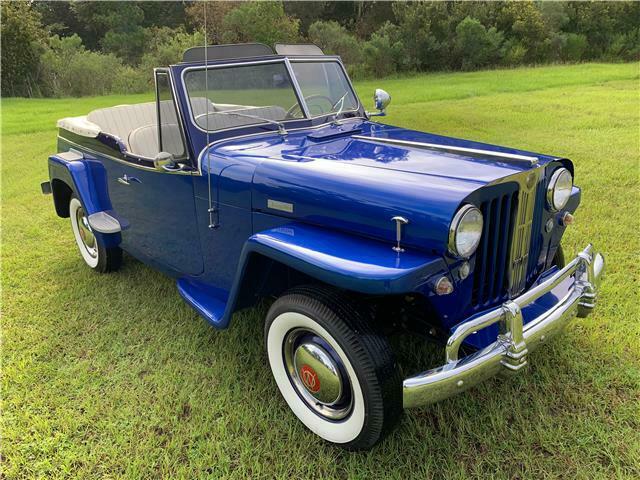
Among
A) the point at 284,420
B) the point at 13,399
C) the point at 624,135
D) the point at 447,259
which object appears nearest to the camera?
the point at 447,259

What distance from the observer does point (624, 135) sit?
7594 mm

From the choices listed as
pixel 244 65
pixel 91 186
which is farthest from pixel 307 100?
pixel 91 186

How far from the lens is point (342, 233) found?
2.18m

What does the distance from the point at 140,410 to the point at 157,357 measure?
447 millimetres

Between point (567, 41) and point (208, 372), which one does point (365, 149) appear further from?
point (567, 41)

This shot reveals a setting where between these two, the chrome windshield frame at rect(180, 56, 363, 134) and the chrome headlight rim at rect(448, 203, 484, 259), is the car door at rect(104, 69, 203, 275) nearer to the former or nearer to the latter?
the chrome windshield frame at rect(180, 56, 363, 134)

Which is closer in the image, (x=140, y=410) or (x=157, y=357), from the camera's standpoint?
(x=140, y=410)

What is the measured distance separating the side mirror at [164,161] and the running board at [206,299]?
72 cm

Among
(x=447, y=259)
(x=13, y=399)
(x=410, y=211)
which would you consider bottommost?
(x=13, y=399)

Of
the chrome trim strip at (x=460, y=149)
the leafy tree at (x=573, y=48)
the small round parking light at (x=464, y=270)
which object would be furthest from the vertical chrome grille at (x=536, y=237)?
the leafy tree at (x=573, y=48)

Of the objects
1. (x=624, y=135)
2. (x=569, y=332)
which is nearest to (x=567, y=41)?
(x=624, y=135)

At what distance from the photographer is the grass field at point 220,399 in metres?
2.15

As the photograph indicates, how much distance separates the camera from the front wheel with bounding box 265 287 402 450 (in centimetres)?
194

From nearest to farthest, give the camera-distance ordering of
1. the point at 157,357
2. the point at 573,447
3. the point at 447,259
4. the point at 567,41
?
the point at 447,259 < the point at 573,447 < the point at 157,357 < the point at 567,41
